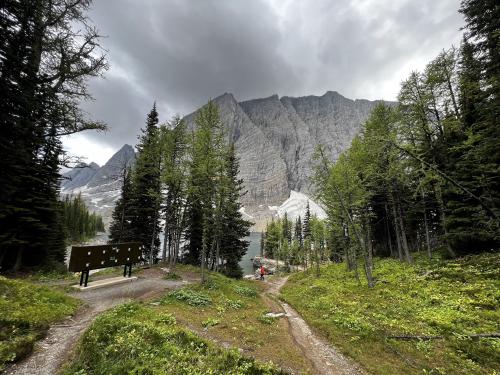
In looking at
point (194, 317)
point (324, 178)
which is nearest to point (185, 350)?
point (194, 317)

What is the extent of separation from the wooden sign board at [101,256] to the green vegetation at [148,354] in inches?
281

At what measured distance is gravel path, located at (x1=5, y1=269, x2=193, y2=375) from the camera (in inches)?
216

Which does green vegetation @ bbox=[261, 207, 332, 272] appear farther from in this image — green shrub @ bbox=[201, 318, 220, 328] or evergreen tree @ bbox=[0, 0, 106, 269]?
evergreen tree @ bbox=[0, 0, 106, 269]

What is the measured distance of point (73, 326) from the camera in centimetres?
815

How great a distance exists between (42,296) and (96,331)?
4794 millimetres

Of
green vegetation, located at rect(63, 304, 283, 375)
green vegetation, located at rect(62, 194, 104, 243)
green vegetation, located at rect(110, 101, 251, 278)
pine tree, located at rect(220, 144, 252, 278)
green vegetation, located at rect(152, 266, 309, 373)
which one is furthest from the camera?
green vegetation, located at rect(62, 194, 104, 243)

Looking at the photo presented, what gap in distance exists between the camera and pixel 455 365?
719cm

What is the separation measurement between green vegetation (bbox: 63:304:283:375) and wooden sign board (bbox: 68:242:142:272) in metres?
7.13

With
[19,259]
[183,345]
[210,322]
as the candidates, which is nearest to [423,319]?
[210,322]

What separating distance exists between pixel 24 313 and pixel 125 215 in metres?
23.1

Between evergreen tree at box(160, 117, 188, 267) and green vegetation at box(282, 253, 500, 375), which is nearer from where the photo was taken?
green vegetation at box(282, 253, 500, 375)

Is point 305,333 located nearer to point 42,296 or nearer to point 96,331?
point 96,331

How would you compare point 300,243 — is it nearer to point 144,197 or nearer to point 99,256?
point 144,197

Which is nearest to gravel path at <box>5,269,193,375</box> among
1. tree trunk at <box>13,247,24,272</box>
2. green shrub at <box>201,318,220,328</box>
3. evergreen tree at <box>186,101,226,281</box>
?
green shrub at <box>201,318,220,328</box>
